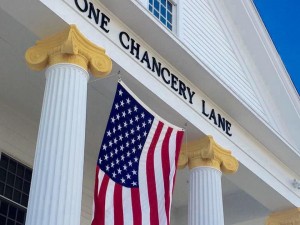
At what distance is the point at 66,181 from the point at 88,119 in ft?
18.7

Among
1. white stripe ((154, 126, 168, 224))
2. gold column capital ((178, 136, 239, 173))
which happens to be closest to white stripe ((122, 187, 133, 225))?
white stripe ((154, 126, 168, 224))

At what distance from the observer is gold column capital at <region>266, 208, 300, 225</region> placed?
18438mm

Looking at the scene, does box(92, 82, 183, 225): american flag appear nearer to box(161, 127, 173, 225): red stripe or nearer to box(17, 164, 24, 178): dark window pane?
box(161, 127, 173, 225): red stripe

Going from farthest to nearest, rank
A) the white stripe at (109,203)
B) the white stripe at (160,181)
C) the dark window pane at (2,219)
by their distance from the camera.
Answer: the dark window pane at (2,219), the white stripe at (160,181), the white stripe at (109,203)

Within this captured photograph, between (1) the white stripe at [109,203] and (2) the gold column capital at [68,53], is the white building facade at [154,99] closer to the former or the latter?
(2) the gold column capital at [68,53]

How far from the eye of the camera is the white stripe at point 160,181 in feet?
38.7

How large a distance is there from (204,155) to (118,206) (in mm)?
4493

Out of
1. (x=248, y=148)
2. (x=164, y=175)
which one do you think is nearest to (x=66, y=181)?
(x=164, y=175)

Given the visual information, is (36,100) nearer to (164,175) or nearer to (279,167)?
(164,175)

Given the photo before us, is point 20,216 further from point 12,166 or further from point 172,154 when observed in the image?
point 172,154

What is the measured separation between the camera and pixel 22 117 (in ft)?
52.2

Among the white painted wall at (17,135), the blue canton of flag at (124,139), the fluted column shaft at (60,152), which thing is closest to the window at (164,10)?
the white painted wall at (17,135)

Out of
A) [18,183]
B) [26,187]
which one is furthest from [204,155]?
[18,183]

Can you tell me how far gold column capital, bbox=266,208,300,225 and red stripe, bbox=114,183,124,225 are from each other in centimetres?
841
